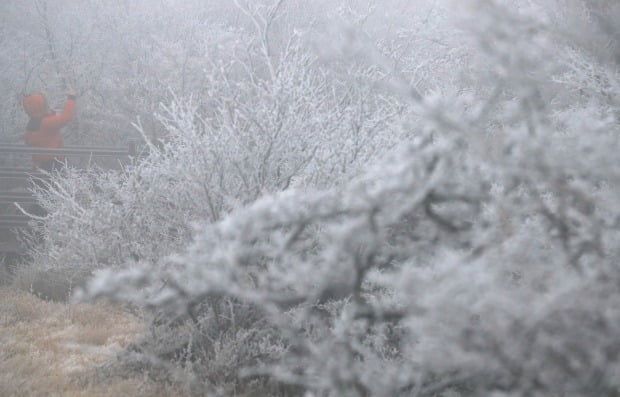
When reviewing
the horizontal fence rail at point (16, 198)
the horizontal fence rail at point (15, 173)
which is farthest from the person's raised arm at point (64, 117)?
the horizontal fence rail at point (16, 198)

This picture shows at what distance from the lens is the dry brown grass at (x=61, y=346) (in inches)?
201

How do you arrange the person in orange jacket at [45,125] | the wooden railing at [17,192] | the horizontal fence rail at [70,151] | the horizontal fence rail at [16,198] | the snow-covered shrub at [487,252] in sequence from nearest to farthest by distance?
the snow-covered shrub at [487,252] < the wooden railing at [17,192] < the horizontal fence rail at [16,198] < the horizontal fence rail at [70,151] < the person in orange jacket at [45,125]

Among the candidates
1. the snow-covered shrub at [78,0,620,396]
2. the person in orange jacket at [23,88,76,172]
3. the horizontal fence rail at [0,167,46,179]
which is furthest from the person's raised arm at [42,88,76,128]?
the snow-covered shrub at [78,0,620,396]

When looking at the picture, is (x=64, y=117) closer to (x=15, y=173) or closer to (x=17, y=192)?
(x=15, y=173)

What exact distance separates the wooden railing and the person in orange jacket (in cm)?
24

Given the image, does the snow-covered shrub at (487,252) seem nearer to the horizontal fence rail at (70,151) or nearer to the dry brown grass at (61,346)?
the dry brown grass at (61,346)

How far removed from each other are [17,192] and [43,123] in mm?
1454

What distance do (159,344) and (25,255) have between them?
17.2 ft

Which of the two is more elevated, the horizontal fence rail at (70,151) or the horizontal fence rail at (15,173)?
the horizontal fence rail at (70,151)

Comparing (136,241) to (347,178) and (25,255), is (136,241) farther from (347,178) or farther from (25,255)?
(25,255)

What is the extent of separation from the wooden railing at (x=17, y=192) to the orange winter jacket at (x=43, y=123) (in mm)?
322

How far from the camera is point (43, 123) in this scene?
11445 mm

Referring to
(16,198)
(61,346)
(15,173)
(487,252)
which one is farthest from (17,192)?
(487,252)

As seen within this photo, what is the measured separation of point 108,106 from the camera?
15281 mm
